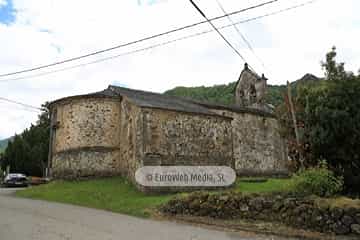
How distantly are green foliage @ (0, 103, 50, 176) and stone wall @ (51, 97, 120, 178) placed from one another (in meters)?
15.1

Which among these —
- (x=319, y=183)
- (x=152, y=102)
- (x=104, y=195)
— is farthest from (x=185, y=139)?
(x=319, y=183)

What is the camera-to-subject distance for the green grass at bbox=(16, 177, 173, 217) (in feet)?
44.0

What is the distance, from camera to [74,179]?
2044cm

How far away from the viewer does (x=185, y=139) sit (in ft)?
63.8

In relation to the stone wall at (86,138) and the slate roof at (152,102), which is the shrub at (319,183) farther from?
the stone wall at (86,138)

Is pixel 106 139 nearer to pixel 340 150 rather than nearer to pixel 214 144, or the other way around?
pixel 214 144

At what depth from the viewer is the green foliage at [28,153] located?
117 feet

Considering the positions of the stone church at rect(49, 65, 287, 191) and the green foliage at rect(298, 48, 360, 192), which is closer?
the green foliage at rect(298, 48, 360, 192)

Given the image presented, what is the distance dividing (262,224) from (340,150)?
4.28 meters

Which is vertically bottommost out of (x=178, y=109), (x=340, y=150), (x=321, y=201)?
(x=321, y=201)

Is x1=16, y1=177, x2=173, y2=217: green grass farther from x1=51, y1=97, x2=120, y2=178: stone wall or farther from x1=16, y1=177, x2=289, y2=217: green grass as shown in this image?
x1=51, y1=97, x2=120, y2=178: stone wall

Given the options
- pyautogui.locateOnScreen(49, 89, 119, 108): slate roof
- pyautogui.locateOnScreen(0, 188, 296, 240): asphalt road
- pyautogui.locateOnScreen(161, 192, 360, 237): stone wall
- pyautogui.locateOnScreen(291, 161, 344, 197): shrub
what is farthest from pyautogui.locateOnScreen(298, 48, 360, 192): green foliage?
pyautogui.locateOnScreen(49, 89, 119, 108): slate roof

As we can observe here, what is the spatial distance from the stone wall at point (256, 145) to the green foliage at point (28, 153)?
20.2 metres

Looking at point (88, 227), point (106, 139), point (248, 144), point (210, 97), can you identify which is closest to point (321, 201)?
point (88, 227)
